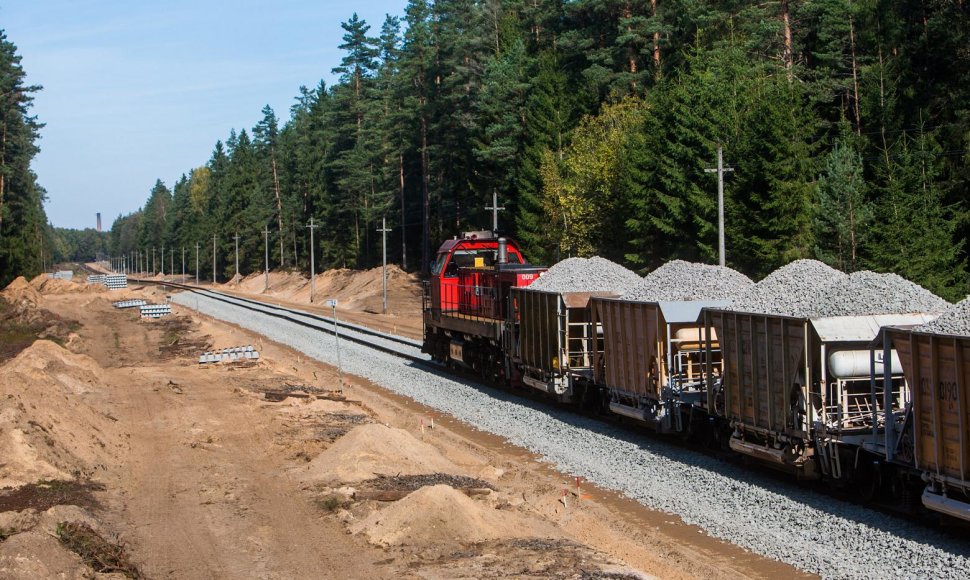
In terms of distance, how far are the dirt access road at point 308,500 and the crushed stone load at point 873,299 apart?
14.0 feet

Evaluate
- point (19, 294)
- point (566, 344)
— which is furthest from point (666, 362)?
point (19, 294)

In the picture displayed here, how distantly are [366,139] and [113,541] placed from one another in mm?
83698

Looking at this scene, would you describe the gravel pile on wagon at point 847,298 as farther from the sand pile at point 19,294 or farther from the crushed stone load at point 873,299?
the sand pile at point 19,294

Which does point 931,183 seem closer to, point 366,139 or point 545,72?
point 545,72

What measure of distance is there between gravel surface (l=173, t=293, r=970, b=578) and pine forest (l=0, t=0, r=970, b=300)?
17774mm

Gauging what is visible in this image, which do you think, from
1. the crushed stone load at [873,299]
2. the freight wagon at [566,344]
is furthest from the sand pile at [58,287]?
the crushed stone load at [873,299]

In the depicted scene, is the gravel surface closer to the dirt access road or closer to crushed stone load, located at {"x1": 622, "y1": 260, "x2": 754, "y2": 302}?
the dirt access road

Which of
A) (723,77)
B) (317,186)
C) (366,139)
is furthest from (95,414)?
(317,186)

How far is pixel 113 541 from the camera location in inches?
539

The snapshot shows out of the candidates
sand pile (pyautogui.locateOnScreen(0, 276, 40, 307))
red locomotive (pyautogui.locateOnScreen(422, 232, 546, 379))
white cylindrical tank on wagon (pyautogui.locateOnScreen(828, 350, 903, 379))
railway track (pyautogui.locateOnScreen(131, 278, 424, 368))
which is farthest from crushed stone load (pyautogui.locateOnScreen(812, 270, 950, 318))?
sand pile (pyautogui.locateOnScreen(0, 276, 40, 307))

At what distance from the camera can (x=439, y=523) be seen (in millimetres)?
13617

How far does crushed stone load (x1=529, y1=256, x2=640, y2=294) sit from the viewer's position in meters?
25.4

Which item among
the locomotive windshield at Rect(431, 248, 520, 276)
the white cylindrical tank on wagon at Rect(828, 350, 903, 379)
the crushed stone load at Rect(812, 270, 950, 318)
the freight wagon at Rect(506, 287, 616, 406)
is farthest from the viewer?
the locomotive windshield at Rect(431, 248, 520, 276)

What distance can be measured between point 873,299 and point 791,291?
182 centimetres
